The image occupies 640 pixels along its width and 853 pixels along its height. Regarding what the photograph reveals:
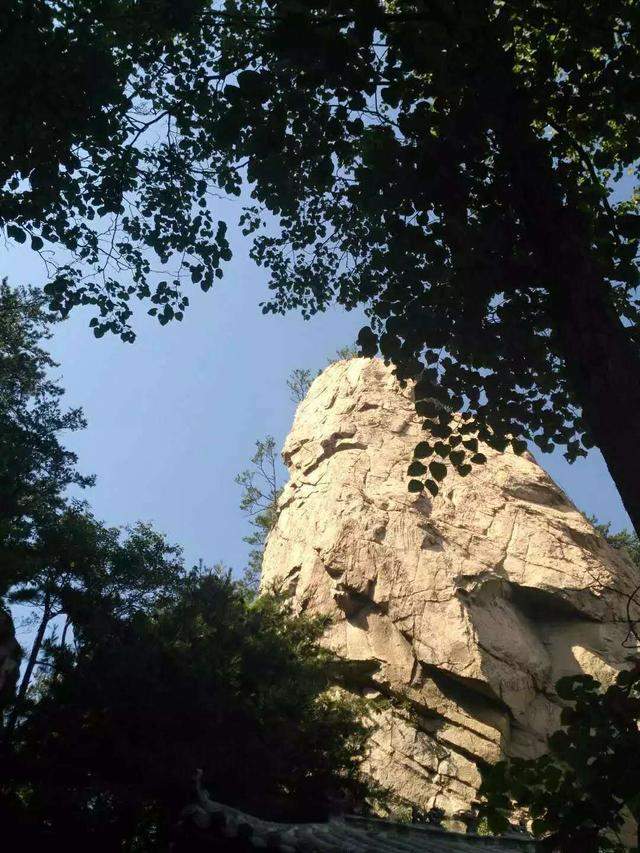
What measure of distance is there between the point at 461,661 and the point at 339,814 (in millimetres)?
8782

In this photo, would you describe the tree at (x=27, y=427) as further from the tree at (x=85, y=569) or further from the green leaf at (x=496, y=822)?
the green leaf at (x=496, y=822)

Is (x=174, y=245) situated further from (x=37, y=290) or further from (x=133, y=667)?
(x=37, y=290)

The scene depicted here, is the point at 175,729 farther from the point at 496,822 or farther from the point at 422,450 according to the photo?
the point at 496,822

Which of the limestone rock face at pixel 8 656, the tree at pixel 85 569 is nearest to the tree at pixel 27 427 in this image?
the tree at pixel 85 569

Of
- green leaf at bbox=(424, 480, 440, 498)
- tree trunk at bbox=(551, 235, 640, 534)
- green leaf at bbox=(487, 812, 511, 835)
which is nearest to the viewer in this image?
green leaf at bbox=(487, 812, 511, 835)

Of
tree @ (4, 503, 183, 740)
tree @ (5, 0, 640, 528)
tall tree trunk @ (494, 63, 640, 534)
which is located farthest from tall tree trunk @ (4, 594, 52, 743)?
tall tree trunk @ (494, 63, 640, 534)

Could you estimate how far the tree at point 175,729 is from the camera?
364 inches

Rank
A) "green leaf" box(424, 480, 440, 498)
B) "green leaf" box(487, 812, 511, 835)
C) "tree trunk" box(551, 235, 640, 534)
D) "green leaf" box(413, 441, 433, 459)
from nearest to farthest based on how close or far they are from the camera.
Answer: "green leaf" box(487, 812, 511, 835)
"tree trunk" box(551, 235, 640, 534)
"green leaf" box(413, 441, 433, 459)
"green leaf" box(424, 480, 440, 498)

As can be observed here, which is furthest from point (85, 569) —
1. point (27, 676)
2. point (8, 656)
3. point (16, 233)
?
point (16, 233)

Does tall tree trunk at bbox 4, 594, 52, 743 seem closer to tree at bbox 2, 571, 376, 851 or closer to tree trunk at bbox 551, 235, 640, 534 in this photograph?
tree at bbox 2, 571, 376, 851

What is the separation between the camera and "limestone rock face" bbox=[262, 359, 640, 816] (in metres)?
19.5

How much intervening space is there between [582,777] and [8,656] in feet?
30.1

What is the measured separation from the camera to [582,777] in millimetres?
3648

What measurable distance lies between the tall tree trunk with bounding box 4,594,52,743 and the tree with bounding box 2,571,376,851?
6.6 inches
